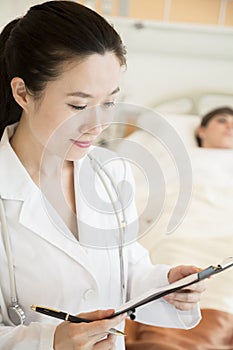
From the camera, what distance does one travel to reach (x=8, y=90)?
1138 mm

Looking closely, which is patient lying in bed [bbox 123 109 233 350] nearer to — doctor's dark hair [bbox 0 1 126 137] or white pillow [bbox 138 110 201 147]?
white pillow [bbox 138 110 201 147]

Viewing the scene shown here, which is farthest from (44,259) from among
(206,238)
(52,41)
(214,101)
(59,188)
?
(214,101)

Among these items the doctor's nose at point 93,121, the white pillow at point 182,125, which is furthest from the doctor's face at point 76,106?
the white pillow at point 182,125

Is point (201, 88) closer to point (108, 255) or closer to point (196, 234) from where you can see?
point (196, 234)

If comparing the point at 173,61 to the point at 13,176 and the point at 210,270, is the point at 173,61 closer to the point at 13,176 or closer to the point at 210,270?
the point at 13,176

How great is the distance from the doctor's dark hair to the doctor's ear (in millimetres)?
12

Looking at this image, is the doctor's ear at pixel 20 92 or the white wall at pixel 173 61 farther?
the white wall at pixel 173 61

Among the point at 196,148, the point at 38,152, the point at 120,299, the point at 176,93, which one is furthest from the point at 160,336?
the point at 176,93

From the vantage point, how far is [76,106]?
1.04 metres

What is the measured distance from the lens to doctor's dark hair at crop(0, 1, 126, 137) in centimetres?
101

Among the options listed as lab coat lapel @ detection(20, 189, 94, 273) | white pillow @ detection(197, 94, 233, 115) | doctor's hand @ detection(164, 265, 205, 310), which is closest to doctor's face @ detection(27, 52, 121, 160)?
lab coat lapel @ detection(20, 189, 94, 273)

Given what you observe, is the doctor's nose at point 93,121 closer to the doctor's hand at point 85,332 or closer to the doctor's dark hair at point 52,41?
the doctor's dark hair at point 52,41

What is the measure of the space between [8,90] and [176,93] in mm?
1852

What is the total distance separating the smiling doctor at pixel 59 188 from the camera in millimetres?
1014
